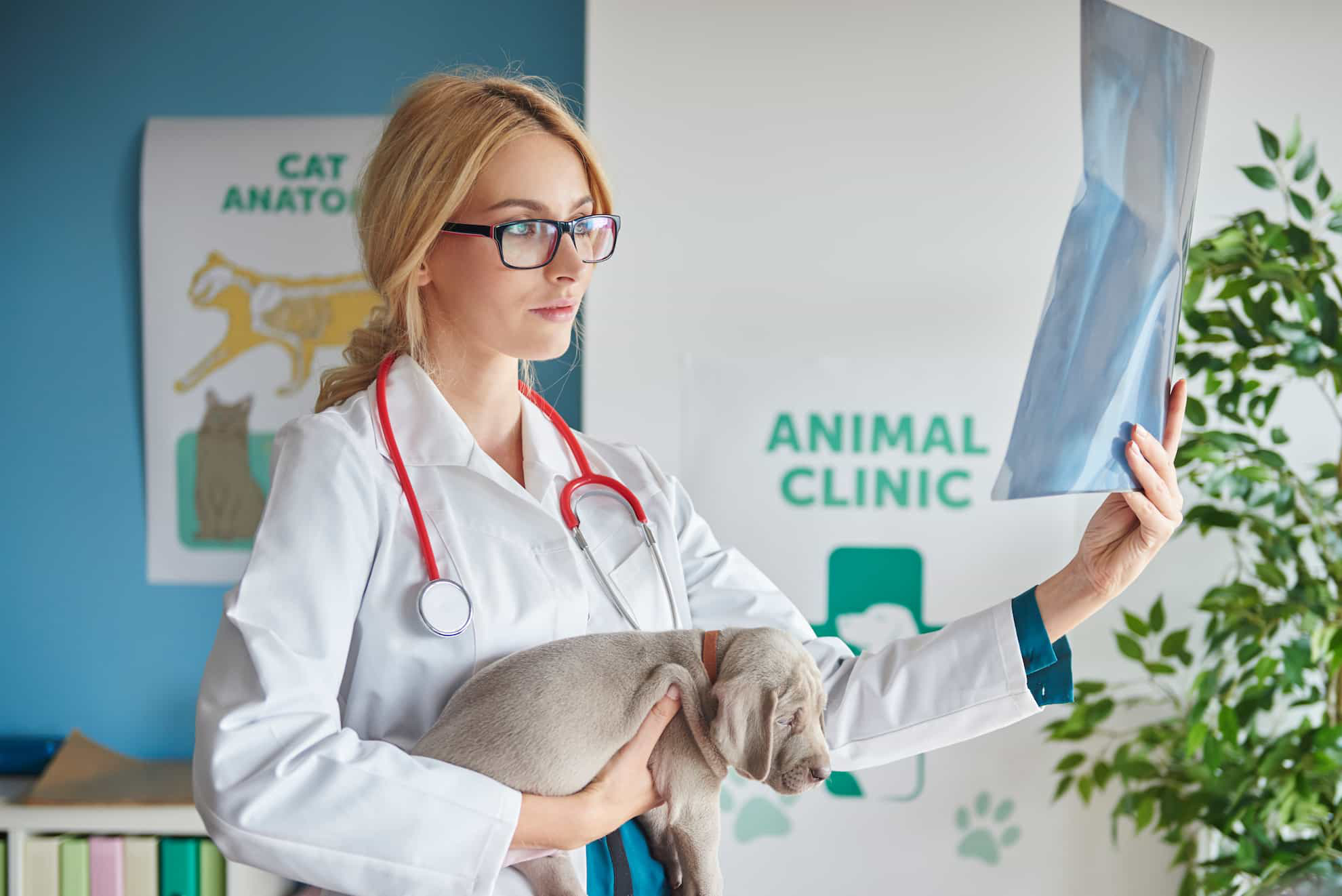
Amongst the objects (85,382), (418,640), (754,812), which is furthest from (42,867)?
(418,640)

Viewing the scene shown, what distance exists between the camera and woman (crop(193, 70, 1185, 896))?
3.09 feet

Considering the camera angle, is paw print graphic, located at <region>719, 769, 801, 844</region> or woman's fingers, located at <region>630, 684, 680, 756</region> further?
paw print graphic, located at <region>719, 769, 801, 844</region>

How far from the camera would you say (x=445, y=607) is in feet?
3.42

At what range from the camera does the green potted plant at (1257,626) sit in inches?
73.3

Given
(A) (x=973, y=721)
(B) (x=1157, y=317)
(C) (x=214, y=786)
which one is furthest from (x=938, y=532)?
(C) (x=214, y=786)

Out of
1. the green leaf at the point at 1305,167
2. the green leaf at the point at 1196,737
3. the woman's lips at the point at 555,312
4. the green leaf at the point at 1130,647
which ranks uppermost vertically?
the green leaf at the point at 1305,167

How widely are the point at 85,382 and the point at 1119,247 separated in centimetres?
255

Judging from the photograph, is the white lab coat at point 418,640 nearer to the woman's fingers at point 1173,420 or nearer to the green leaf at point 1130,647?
the woman's fingers at point 1173,420

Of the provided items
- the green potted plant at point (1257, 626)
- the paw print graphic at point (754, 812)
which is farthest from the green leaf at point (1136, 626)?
the paw print graphic at point (754, 812)

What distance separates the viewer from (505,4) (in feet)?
8.53

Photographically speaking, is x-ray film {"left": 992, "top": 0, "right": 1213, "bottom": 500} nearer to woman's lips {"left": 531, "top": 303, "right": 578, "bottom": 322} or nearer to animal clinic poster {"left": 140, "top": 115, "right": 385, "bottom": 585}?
woman's lips {"left": 531, "top": 303, "right": 578, "bottom": 322}

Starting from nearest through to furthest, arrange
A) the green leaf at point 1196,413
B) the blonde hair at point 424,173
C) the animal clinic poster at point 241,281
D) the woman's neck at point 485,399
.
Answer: the blonde hair at point 424,173 < the woman's neck at point 485,399 < the green leaf at point 1196,413 < the animal clinic poster at point 241,281

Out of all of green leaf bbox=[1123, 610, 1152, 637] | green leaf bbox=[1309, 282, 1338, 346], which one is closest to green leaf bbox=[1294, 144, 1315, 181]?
green leaf bbox=[1309, 282, 1338, 346]

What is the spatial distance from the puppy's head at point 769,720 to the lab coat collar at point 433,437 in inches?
13.5
